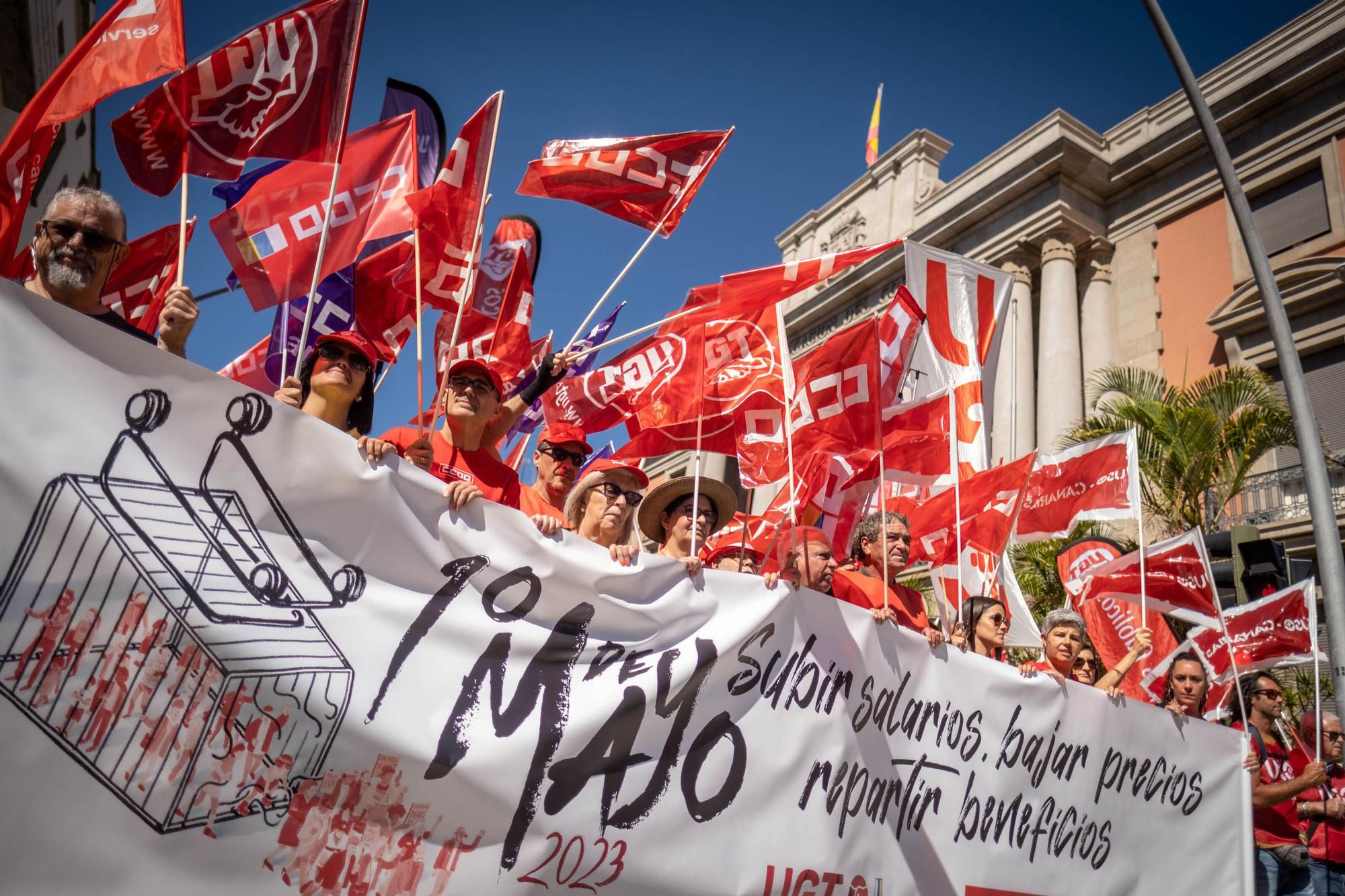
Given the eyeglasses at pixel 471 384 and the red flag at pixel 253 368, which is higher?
the red flag at pixel 253 368

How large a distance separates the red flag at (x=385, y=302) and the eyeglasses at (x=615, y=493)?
57.3 inches

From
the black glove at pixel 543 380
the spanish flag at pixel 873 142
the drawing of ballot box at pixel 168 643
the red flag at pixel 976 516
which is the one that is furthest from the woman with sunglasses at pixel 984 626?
the spanish flag at pixel 873 142

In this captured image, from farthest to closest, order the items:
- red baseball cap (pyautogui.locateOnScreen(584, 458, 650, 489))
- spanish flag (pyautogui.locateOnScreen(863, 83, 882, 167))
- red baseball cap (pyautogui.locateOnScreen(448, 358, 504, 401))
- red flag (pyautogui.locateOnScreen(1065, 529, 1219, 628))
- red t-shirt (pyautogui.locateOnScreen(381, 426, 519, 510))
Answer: spanish flag (pyautogui.locateOnScreen(863, 83, 882, 167))
red flag (pyautogui.locateOnScreen(1065, 529, 1219, 628))
red baseball cap (pyautogui.locateOnScreen(584, 458, 650, 489))
red baseball cap (pyautogui.locateOnScreen(448, 358, 504, 401))
red t-shirt (pyautogui.locateOnScreen(381, 426, 519, 510))

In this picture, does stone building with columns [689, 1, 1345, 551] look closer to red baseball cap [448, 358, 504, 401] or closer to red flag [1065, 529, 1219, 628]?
red flag [1065, 529, 1219, 628]

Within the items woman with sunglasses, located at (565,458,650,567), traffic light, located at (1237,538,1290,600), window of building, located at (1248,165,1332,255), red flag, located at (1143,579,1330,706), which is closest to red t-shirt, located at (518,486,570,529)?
woman with sunglasses, located at (565,458,650,567)

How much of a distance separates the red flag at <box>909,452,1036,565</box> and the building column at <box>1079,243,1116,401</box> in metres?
14.0

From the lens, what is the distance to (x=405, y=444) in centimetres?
346

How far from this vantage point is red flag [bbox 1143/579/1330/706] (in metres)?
6.47

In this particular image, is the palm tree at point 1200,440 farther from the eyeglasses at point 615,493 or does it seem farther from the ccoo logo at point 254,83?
the ccoo logo at point 254,83

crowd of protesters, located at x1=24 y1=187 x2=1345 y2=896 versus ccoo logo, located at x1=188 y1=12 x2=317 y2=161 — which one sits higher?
ccoo logo, located at x1=188 y1=12 x2=317 y2=161

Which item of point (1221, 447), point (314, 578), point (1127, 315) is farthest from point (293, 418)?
point (1127, 315)

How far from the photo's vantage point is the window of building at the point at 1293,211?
616 inches

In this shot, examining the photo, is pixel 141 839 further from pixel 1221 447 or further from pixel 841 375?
pixel 1221 447

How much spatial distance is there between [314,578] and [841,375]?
271 centimetres
